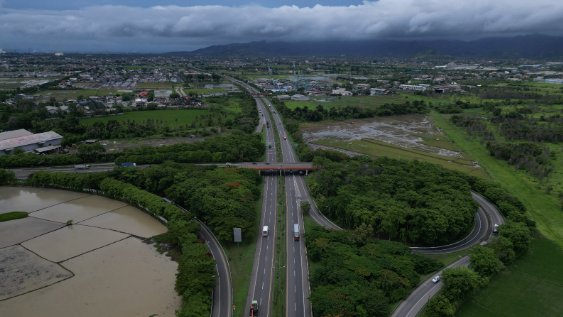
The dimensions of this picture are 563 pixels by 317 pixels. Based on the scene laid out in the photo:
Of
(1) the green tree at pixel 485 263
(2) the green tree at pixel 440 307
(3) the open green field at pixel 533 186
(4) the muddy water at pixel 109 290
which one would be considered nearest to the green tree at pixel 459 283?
(2) the green tree at pixel 440 307

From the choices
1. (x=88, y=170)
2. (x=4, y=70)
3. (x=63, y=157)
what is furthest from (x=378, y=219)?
(x=4, y=70)

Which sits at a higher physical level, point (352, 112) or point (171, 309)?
point (352, 112)

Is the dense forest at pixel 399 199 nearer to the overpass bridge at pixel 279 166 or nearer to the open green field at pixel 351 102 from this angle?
the overpass bridge at pixel 279 166

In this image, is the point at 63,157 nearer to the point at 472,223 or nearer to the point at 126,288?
the point at 126,288

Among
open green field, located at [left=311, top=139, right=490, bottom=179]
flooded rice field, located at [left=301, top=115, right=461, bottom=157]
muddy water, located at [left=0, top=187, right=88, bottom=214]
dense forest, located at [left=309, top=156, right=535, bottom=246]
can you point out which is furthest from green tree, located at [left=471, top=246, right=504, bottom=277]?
muddy water, located at [left=0, top=187, right=88, bottom=214]

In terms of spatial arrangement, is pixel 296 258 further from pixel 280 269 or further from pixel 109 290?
pixel 109 290

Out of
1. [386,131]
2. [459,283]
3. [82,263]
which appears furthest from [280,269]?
[386,131]

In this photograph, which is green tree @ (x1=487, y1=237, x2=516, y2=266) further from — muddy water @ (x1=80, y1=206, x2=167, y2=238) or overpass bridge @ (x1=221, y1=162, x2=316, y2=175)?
muddy water @ (x1=80, y1=206, x2=167, y2=238)
